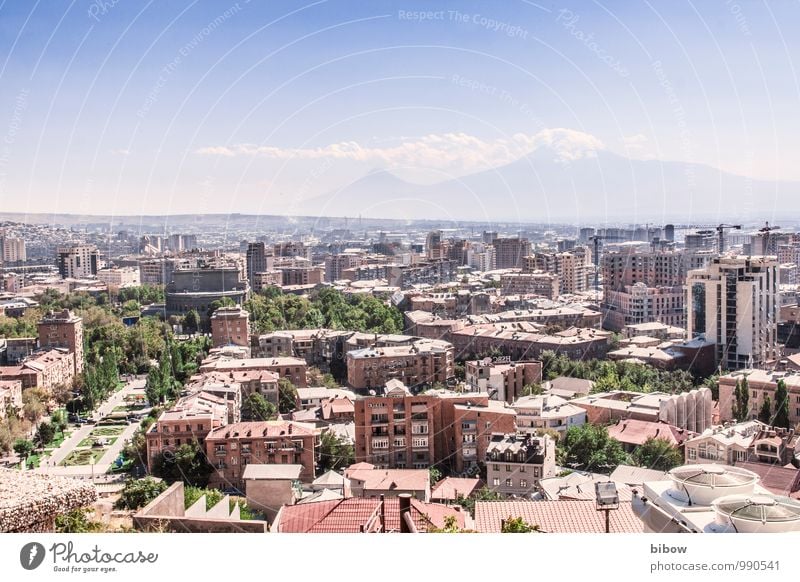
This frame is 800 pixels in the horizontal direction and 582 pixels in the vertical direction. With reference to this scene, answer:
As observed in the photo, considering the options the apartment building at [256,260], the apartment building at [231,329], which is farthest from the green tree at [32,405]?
the apartment building at [256,260]

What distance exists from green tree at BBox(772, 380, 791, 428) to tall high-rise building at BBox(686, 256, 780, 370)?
2.44 m

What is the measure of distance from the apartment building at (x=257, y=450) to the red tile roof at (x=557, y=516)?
78.4 inches

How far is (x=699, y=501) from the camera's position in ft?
7.67

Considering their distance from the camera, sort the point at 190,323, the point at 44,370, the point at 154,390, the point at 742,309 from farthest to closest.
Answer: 1. the point at 190,323
2. the point at 742,309
3. the point at 44,370
4. the point at 154,390

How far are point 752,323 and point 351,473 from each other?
5865 mm

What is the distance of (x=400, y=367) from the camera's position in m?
8.25

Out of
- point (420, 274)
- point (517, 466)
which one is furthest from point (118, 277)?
point (517, 466)

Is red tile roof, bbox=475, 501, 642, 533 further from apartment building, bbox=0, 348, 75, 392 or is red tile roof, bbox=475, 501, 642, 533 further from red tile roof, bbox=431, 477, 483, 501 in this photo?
apartment building, bbox=0, 348, 75, 392

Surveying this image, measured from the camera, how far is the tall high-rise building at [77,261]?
833 inches

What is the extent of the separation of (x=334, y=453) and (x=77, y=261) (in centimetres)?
1813

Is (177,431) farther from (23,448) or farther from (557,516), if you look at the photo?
(557,516)

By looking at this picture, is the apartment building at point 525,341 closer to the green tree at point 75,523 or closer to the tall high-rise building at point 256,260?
the tall high-rise building at point 256,260
